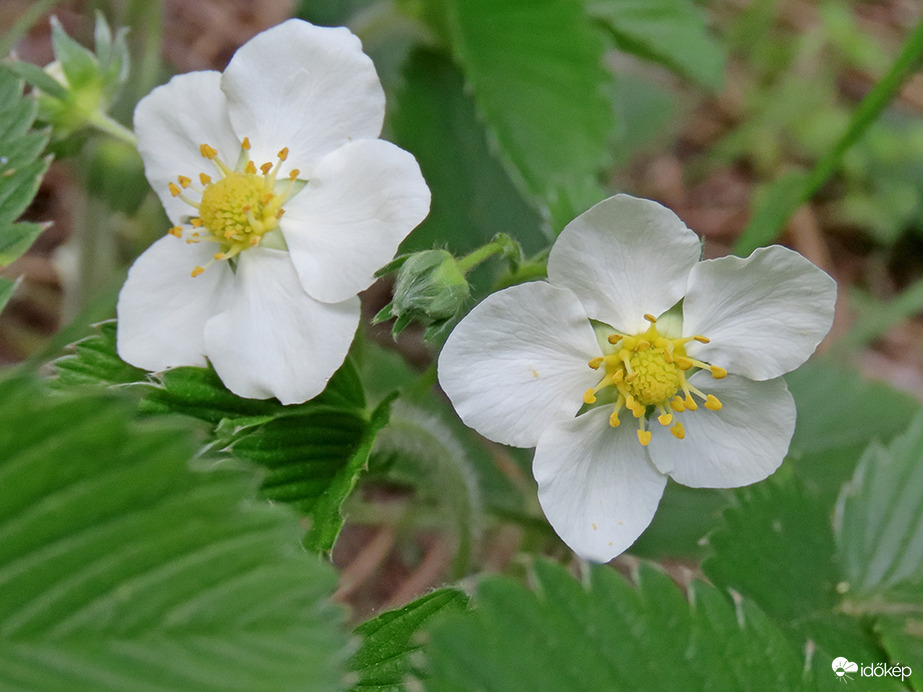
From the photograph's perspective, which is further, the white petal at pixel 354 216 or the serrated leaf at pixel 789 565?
the serrated leaf at pixel 789 565

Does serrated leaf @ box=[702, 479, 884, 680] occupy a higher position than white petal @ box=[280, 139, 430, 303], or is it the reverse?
white petal @ box=[280, 139, 430, 303]

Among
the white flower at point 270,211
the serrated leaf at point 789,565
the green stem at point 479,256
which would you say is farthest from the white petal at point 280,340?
the serrated leaf at point 789,565

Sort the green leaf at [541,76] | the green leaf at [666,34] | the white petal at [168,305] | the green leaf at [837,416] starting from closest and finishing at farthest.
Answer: the white petal at [168,305]
the green leaf at [541,76]
the green leaf at [837,416]
the green leaf at [666,34]

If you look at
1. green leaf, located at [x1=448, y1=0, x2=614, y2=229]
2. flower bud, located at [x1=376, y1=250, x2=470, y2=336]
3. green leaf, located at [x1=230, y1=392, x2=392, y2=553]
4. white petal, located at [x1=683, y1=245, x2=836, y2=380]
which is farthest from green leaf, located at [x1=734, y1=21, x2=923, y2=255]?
green leaf, located at [x1=230, y1=392, x2=392, y2=553]

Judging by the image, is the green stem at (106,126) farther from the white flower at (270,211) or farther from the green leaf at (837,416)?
the green leaf at (837,416)

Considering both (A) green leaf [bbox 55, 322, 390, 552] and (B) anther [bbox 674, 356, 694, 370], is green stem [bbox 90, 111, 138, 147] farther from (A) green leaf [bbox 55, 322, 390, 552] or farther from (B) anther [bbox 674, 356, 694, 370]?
(B) anther [bbox 674, 356, 694, 370]

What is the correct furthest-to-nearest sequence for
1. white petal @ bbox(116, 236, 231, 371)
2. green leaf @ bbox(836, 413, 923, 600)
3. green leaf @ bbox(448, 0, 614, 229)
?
green leaf @ bbox(448, 0, 614, 229) < green leaf @ bbox(836, 413, 923, 600) < white petal @ bbox(116, 236, 231, 371)
